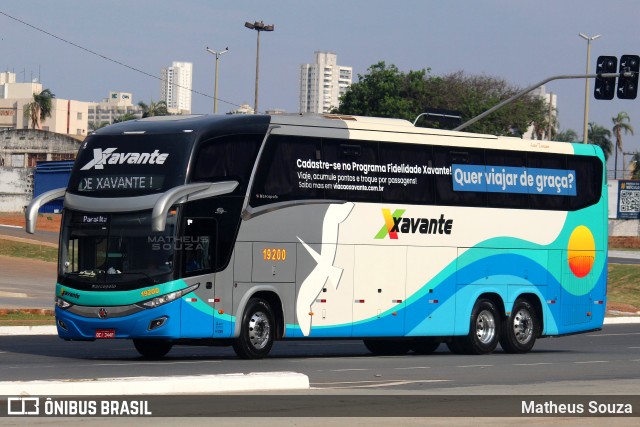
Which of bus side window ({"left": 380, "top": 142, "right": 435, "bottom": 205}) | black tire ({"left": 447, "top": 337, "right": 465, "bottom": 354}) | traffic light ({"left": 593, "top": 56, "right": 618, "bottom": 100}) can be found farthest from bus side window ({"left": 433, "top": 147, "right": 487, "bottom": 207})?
traffic light ({"left": 593, "top": 56, "right": 618, "bottom": 100})

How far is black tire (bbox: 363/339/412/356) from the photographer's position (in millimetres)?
26781

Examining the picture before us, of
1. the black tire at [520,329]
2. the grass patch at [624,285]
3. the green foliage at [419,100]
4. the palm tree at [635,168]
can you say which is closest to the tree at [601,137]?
the palm tree at [635,168]

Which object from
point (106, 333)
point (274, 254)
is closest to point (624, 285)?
point (274, 254)

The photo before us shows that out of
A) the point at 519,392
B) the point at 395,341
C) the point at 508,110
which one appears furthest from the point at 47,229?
the point at 519,392

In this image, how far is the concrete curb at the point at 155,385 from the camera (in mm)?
13820

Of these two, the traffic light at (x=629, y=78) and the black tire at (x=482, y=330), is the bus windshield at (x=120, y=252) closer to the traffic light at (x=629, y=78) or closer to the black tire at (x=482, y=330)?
the black tire at (x=482, y=330)

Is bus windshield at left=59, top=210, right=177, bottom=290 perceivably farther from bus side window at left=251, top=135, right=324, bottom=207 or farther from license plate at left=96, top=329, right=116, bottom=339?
bus side window at left=251, top=135, right=324, bottom=207

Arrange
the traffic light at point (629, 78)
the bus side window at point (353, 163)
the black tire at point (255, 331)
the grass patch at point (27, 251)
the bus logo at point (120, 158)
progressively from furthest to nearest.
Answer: the grass patch at point (27, 251), the traffic light at point (629, 78), the bus side window at point (353, 163), the black tire at point (255, 331), the bus logo at point (120, 158)

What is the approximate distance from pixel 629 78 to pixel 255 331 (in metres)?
19.9

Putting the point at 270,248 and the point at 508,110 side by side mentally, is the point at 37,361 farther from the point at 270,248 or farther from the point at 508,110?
the point at 508,110

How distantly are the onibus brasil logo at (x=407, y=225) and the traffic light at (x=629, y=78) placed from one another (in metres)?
15.1

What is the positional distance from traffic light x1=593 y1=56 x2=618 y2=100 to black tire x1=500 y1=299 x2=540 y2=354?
43.2 feet

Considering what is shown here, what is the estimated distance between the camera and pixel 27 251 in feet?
191

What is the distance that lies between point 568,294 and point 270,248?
831cm
